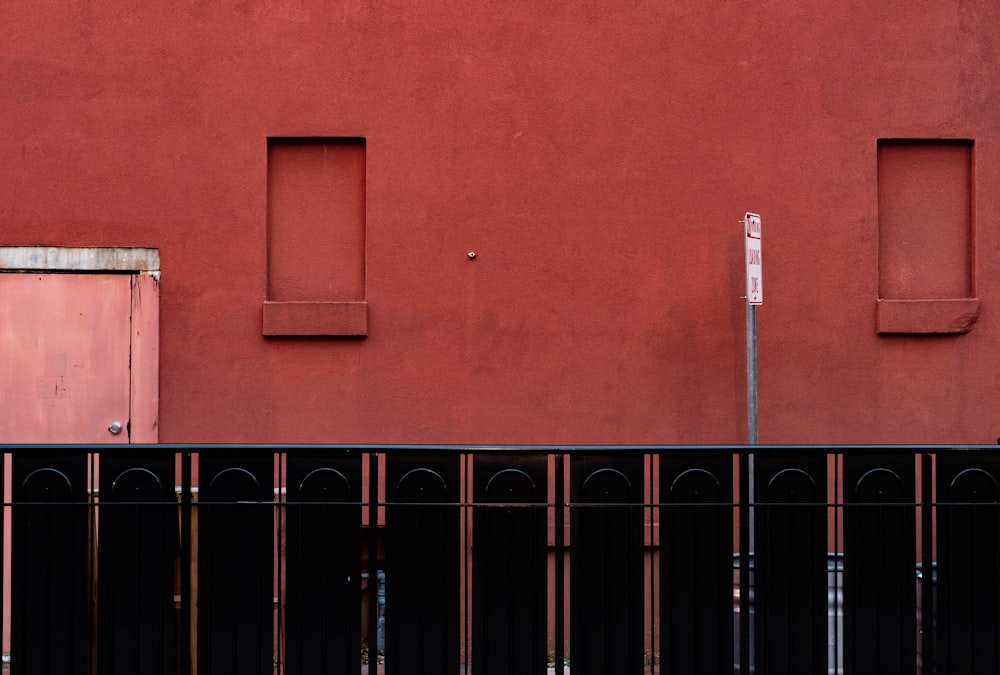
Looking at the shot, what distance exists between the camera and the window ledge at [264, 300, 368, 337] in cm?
686

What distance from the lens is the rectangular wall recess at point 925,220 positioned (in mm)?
7141
